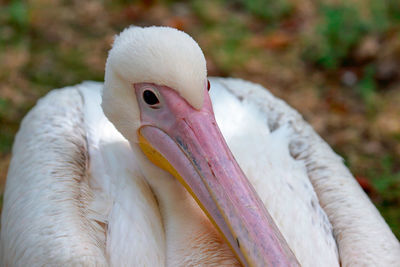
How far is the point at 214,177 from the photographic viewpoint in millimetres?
2270

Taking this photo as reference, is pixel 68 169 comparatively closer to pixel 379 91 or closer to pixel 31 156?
pixel 31 156

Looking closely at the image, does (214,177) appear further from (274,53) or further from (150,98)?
(274,53)

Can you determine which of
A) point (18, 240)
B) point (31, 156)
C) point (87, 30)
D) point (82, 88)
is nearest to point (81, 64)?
point (87, 30)

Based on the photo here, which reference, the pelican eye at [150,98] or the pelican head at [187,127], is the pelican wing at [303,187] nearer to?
the pelican head at [187,127]

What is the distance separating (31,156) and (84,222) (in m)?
0.55

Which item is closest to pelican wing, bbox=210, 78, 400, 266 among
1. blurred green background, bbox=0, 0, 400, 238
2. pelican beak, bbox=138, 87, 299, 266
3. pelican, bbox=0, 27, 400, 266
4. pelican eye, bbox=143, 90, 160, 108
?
pelican, bbox=0, 27, 400, 266

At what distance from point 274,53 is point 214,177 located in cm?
333

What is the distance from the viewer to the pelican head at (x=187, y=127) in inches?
86.0

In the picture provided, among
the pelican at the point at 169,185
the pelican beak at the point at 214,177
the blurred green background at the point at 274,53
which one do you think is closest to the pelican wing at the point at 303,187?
the pelican at the point at 169,185

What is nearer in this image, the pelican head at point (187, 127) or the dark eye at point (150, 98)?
the pelican head at point (187, 127)

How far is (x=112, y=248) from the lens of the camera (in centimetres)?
242

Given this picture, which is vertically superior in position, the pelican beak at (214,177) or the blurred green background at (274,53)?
the blurred green background at (274,53)

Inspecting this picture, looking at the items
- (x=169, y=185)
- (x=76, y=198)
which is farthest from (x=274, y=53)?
(x=76, y=198)

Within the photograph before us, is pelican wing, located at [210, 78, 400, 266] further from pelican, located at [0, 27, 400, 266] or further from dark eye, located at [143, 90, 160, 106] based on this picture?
dark eye, located at [143, 90, 160, 106]
